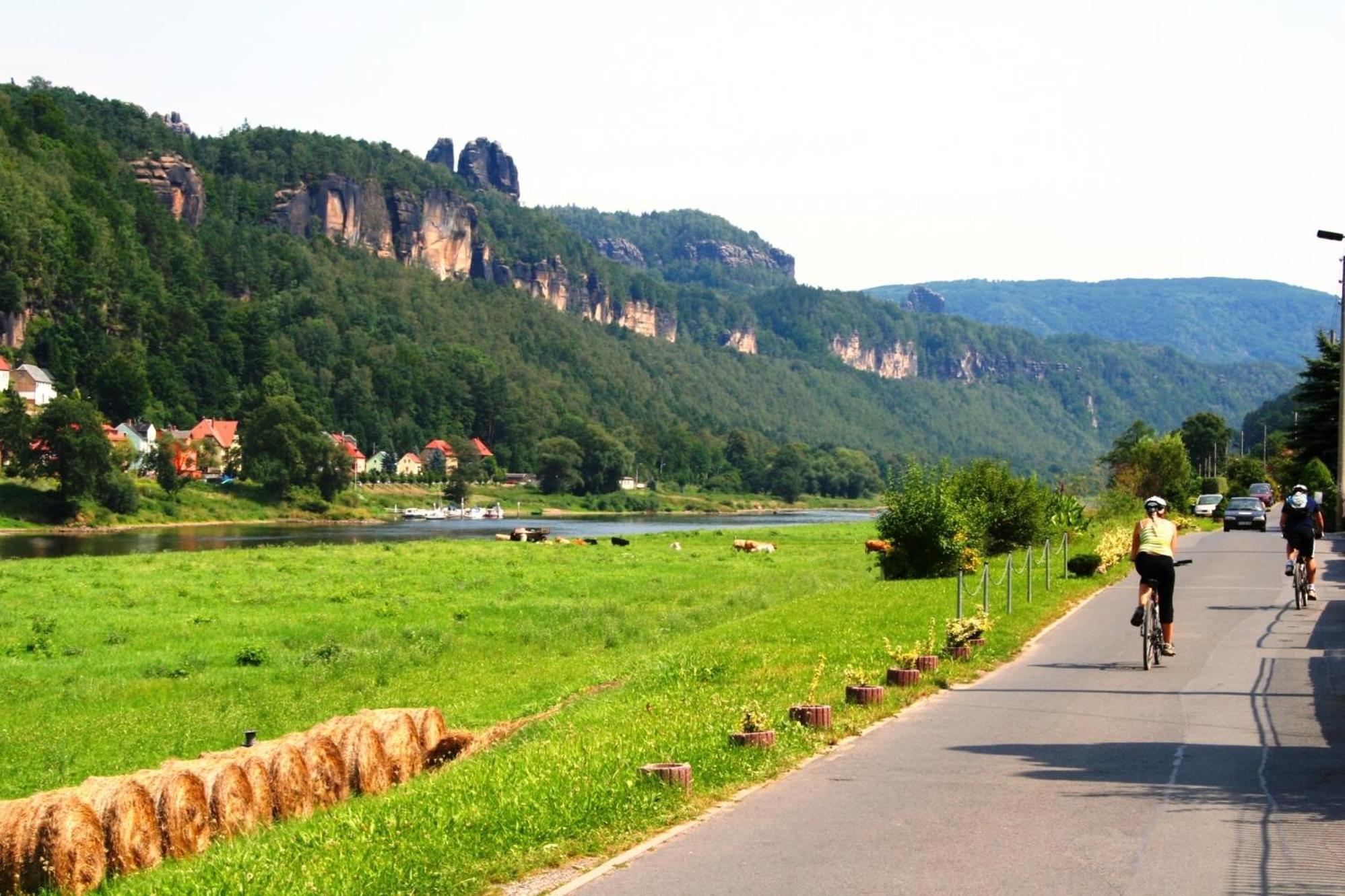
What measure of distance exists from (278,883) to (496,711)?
12386 mm

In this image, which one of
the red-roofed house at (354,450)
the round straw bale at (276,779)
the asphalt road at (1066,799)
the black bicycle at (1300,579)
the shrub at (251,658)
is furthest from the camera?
the red-roofed house at (354,450)

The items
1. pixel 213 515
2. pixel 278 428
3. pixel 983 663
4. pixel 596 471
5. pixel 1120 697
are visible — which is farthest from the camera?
pixel 596 471

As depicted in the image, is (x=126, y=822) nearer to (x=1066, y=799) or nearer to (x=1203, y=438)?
(x=1066, y=799)

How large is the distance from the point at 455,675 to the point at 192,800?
1425 cm

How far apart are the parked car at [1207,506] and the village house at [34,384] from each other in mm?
111841

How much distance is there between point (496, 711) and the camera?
2100cm

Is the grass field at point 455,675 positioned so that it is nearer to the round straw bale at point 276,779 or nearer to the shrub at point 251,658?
the shrub at point 251,658

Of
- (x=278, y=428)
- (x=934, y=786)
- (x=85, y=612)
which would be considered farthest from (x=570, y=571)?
(x=278, y=428)

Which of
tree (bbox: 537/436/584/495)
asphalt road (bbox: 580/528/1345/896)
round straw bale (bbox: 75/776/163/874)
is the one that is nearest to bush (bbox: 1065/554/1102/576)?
asphalt road (bbox: 580/528/1345/896)

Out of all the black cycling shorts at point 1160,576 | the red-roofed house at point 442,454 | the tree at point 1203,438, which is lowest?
the black cycling shorts at point 1160,576

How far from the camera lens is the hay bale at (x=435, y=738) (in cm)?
1467

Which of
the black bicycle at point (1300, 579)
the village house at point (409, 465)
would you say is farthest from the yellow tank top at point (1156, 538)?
the village house at point (409, 465)

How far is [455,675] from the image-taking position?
2545 centimetres

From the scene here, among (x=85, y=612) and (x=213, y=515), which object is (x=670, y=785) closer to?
(x=85, y=612)
